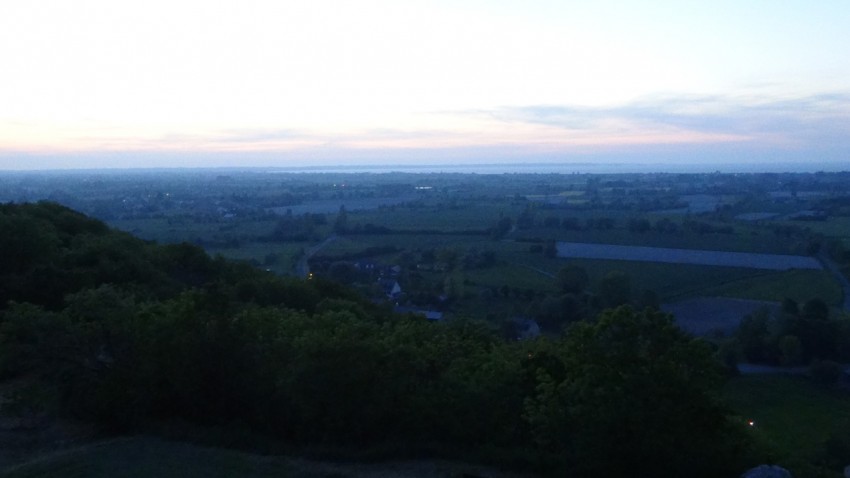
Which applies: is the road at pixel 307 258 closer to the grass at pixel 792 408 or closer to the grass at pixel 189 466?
the grass at pixel 792 408

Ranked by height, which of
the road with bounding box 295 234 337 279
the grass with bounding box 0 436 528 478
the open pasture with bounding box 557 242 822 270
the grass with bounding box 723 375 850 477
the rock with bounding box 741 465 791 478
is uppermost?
the rock with bounding box 741 465 791 478

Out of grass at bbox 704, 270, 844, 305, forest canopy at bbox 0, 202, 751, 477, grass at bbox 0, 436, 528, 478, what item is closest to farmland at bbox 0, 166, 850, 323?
grass at bbox 704, 270, 844, 305

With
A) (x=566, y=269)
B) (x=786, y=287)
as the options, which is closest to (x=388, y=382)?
(x=566, y=269)

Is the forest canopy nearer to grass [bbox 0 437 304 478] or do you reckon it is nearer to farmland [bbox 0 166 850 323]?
grass [bbox 0 437 304 478]

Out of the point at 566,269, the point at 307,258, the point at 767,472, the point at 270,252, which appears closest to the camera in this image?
Answer: the point at 767,472

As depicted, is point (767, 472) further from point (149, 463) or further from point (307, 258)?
point (307, 258)

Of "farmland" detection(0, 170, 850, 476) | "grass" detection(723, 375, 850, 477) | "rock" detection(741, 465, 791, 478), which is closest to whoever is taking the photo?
"rock" detection(741, 465, 791, 478)

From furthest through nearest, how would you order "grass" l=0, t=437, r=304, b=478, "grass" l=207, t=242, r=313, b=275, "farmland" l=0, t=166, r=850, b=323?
"grass" l=207, t=242, r=313, b=275 → "farmland" l=0, t=166, r=850, b=323 → "grass" l=0, t=437, r=304, b=478
